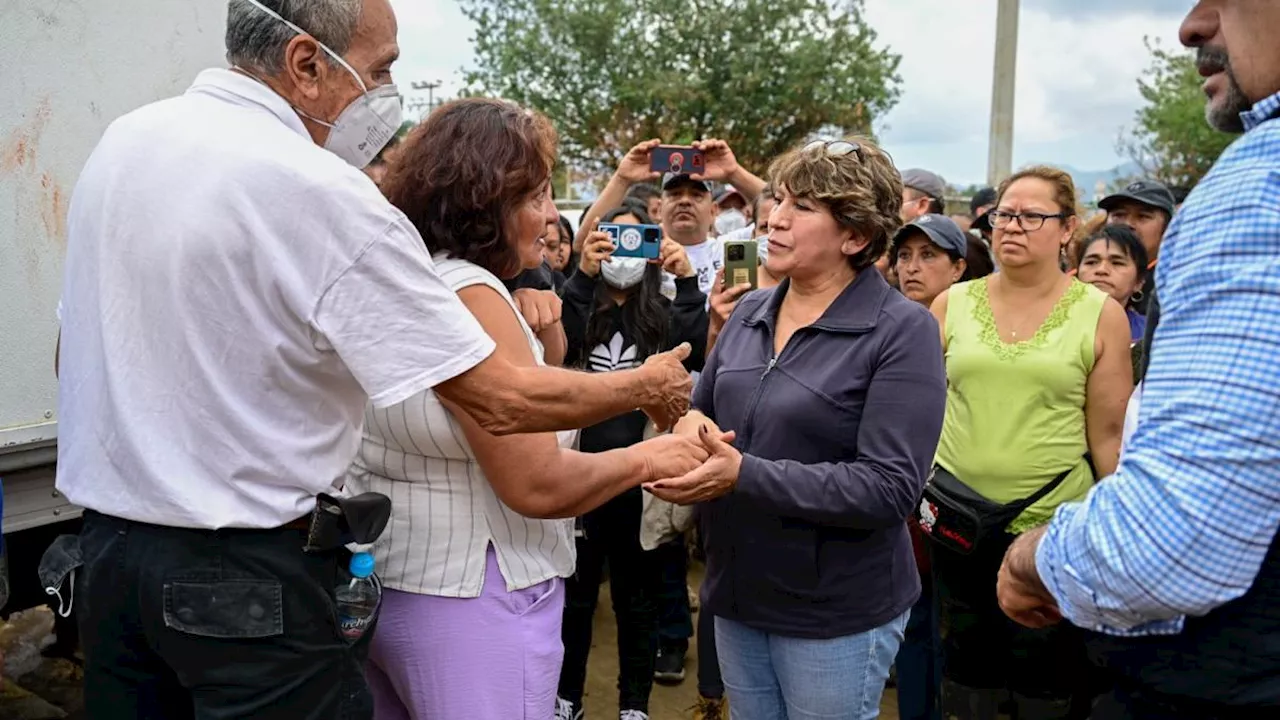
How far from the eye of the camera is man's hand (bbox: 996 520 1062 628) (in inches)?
58.5

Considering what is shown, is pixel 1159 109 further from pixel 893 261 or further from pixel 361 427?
pixel 361 427

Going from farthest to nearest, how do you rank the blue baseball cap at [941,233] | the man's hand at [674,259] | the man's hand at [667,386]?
the blue baseball cap at [941,233]
the man's hand at [674,259]
the man's hand at [667,386]

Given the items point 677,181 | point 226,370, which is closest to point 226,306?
point 226,370

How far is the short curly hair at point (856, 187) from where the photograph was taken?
8.45 feet

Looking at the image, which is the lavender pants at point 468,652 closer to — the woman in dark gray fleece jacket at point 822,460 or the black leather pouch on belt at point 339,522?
the black leather pouch on belt at point 339,522

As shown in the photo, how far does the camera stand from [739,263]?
12.8 feet

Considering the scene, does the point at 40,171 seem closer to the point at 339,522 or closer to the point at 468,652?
the point at 339,522

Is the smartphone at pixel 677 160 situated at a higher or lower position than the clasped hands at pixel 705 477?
higher

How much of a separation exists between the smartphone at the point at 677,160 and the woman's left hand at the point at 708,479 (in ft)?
8.49

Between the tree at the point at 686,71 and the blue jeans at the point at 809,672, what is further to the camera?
the tree at the point at 686,71

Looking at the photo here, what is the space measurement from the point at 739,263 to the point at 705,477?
5.71 feet

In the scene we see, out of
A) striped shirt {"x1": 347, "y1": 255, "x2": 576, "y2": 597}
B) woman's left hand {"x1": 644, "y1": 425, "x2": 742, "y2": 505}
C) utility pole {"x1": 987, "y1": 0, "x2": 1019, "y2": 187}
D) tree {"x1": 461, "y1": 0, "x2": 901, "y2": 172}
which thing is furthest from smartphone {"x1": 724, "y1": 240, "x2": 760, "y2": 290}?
tree {"x1": 461, "y1": 0, "x2": 901, "y2": 172}

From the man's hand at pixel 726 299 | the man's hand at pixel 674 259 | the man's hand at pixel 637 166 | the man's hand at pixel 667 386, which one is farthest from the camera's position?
the man's hand at pixel 637 166

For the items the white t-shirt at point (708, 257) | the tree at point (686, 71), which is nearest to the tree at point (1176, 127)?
the tree at point (686, 71)
